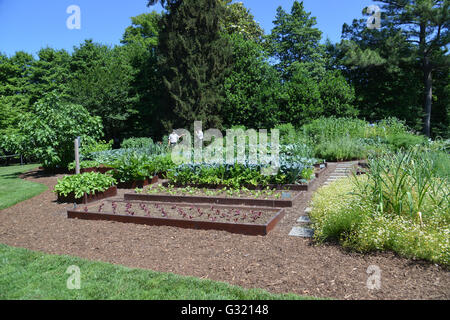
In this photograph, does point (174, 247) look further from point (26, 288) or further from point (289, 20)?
point (289, 20)

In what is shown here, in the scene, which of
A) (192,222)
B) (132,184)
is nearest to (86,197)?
(132,184)

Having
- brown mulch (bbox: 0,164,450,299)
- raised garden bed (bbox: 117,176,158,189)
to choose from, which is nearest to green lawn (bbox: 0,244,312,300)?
brown mulch (bbox: 0,164,450,299)

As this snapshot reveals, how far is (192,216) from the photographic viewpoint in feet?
16.8

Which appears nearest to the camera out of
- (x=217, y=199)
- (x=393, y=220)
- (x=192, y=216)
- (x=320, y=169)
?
(x=393, y=220)

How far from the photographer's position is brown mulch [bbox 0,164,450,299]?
2.82 meters

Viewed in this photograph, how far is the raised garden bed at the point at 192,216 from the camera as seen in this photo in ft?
14.5

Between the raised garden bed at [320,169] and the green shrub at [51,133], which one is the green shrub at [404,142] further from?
the green shrub at [51,133]

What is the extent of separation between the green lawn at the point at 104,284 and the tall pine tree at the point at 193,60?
44.9 feet

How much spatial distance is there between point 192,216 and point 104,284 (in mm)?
2277

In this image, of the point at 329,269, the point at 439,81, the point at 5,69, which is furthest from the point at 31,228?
the point at 439,81

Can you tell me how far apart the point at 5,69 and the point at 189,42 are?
1585cm

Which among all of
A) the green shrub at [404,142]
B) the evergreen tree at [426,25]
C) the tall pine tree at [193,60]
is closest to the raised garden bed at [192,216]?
the green shrub at [404,142]

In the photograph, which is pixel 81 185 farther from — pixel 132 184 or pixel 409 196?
pixel 409 196

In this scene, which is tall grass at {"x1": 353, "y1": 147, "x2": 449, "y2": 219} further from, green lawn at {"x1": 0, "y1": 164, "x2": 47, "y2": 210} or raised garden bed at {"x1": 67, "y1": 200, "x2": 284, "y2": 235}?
green lawn at {"x1": 0, "y1": 164, "x2": 47, "y2": 210}
